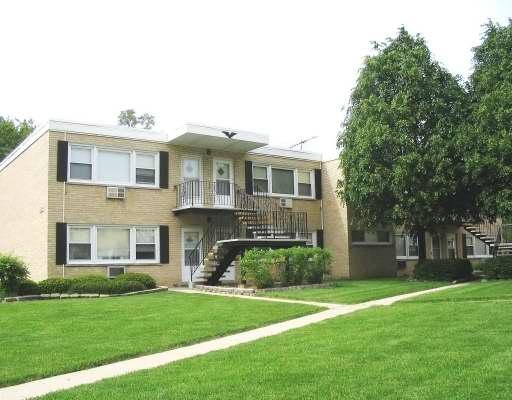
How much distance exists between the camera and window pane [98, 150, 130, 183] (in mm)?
20781

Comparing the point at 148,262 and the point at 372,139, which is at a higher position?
the point at 372,139

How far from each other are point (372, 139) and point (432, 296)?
25.0ft

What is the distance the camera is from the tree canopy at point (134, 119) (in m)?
59.3

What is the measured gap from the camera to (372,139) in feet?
68.2

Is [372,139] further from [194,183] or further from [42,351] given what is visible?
[42,351]

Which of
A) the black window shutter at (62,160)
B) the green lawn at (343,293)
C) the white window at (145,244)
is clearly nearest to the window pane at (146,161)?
the white window at (145,244)

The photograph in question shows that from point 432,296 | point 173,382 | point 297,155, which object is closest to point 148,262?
point 297,155

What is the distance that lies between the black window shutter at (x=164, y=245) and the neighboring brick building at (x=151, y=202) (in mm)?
38

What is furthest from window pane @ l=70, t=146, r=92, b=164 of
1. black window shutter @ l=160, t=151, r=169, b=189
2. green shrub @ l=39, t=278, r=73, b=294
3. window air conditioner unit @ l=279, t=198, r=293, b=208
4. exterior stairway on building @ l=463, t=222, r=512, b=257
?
exterior stairway on building @ l=463, t=222, r=512, b=257

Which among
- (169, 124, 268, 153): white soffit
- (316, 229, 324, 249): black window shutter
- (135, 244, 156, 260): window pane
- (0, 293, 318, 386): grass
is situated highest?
(169, 124, 268, 153): white soffit

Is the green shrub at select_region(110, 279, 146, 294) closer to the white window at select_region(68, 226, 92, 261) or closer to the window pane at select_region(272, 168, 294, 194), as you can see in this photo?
the white window at select_region(68, 226, 92, 261)

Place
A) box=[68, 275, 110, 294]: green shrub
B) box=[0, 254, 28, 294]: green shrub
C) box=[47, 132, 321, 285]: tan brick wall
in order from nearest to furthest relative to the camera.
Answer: box=[0, 254, 28, 294]: green shrub → box=[68, 275, 110, 294]: green shrub → box=[47, 132, 321, 285]: tan brick wall

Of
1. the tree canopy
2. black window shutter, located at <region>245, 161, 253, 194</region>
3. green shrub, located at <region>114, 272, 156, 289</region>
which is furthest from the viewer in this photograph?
the tree canopy

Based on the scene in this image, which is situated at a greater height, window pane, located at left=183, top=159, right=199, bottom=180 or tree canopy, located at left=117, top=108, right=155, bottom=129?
tree canopy, located at left=117, top=108, right=155, bottom=129
